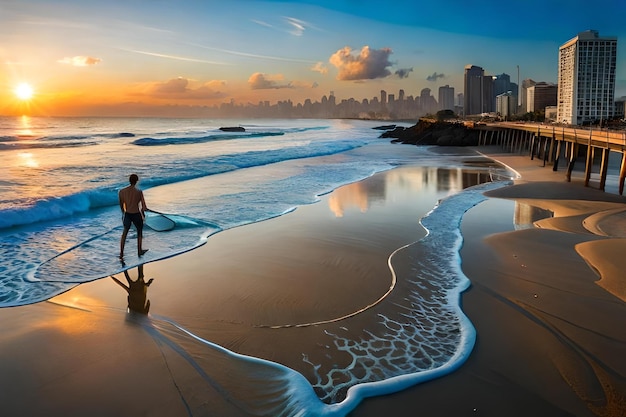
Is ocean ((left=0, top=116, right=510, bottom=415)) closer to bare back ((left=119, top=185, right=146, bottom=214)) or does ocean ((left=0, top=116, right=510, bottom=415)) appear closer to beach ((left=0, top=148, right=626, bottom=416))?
beach ((left=0, top=148, right=626, bottom=416))

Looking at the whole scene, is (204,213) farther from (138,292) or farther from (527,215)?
(527,215)

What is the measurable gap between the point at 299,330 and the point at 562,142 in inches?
936

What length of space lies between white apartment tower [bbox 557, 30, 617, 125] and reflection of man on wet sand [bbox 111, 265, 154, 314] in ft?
477

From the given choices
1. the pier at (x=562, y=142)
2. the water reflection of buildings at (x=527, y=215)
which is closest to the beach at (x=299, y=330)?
the water reflection of buildings at (x=527, y=215)

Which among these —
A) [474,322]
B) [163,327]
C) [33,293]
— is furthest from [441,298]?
[33,293]

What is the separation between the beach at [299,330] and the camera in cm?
421

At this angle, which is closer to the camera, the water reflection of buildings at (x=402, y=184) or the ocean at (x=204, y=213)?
the ocean at (x=204, y=213)

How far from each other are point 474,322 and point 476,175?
690 inches

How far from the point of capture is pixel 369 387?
14.4 feet

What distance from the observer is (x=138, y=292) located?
709 cm

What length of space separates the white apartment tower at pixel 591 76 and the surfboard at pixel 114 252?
467 feet

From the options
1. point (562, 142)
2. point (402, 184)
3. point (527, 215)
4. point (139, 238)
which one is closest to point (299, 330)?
point (139, 238)

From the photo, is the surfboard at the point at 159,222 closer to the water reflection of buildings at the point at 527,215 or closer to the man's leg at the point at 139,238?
the man's leg at the point at 139,238

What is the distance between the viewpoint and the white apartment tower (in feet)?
436
